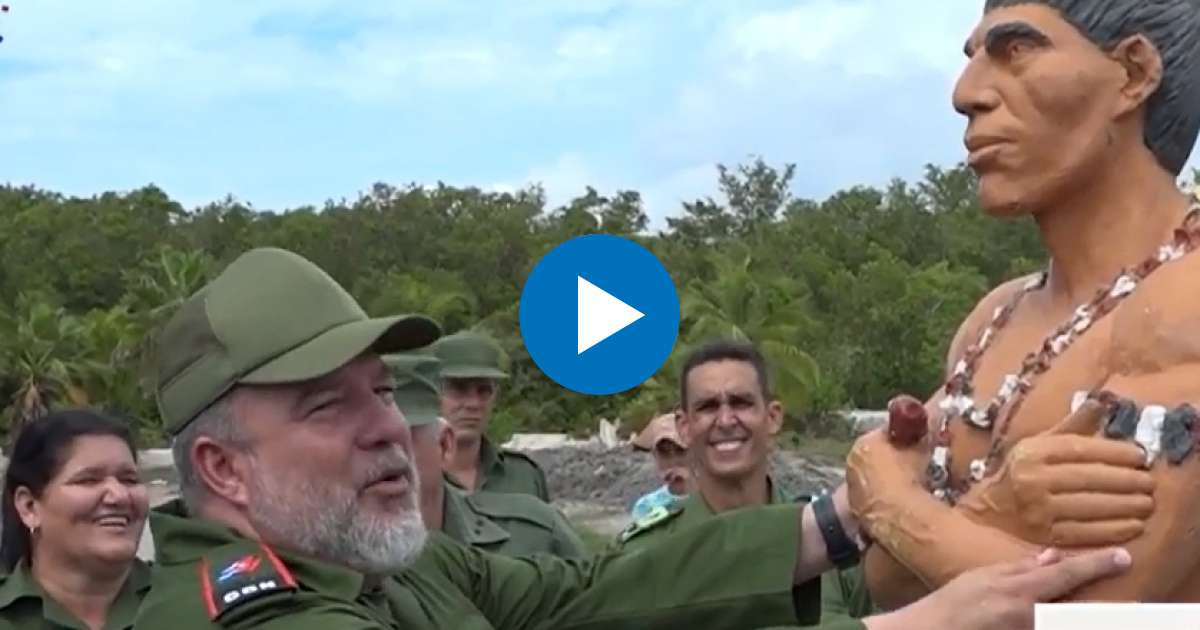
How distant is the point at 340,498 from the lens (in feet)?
10.5

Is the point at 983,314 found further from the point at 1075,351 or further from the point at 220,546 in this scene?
the point at 220,546

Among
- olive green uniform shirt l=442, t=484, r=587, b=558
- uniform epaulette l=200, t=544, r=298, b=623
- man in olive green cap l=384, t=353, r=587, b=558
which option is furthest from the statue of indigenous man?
olive green uniform shirt l=442, t=484, r=587, b=558

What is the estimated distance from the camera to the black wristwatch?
3457 millimetres

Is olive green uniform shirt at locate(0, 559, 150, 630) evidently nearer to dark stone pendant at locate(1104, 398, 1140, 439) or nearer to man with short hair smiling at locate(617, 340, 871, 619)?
man with short hair smiling at locate(617, 340, 871, 619)

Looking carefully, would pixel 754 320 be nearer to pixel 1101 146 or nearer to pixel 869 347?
pixel 869 347

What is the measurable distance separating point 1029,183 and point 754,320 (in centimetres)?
2581

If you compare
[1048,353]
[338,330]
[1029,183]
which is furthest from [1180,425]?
[338,330]

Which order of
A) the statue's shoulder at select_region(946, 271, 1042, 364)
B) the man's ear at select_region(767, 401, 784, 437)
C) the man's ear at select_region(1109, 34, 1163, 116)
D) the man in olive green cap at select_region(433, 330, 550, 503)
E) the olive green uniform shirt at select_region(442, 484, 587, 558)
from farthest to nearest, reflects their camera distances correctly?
1. the man in olive green cap at select_region(433, 330, 550, 503)
2. the olive green uniform shirt at select_region(442, 484, 587, 558)
3. the man's ear at select_region(767, 401, 784, 437)
4. the statue's shoulder at select_region(946, 271, 1042, 364)
5. the man's ear at select_region(1109, 34, 1163, 116)

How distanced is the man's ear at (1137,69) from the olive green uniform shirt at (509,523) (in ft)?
10.1

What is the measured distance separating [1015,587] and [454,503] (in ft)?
10.2

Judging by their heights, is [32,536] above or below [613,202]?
below

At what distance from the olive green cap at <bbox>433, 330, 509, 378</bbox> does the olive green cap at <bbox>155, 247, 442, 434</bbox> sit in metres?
3.08

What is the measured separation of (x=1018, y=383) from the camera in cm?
289

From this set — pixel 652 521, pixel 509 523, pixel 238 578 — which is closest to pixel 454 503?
pixel 509 523
